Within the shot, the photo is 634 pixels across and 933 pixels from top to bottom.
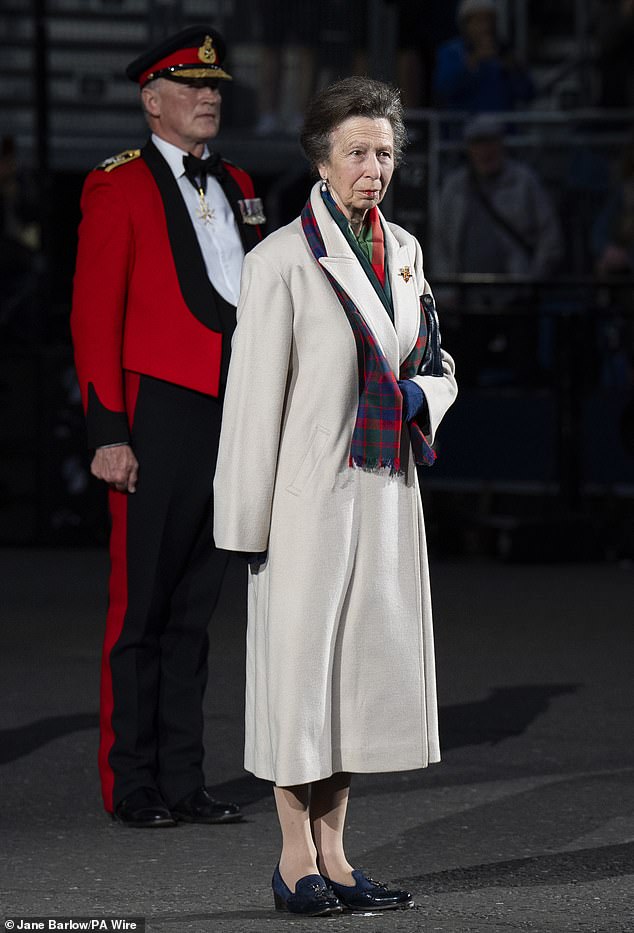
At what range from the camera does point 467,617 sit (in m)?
10.0

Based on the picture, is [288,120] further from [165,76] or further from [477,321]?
[165,76]

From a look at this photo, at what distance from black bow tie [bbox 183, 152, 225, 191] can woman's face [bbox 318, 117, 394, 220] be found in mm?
1166

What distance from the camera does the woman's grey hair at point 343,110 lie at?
484cm

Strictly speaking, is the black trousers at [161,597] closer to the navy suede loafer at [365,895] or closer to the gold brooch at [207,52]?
the gold brooch at [207,52]

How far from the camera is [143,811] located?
5.90m

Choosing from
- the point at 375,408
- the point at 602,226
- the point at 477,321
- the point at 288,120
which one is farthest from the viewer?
the point at 288,120

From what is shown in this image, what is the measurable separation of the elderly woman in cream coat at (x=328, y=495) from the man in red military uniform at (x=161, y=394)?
101cm

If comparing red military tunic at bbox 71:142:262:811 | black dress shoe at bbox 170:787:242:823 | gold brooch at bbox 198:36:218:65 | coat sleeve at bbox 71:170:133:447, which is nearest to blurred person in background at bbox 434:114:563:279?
gold brooch at bbox 198:36:218:65

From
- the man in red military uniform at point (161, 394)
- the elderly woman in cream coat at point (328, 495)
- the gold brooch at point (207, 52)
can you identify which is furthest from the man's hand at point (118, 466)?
the gold brooch at point (207, 52)

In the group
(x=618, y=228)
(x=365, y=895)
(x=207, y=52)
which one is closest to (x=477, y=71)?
(x=618, y=228)

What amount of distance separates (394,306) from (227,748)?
8.20ft

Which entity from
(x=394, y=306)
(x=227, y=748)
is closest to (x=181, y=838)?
(x=227, y=748)

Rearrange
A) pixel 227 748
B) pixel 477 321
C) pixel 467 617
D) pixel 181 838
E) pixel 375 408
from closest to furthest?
pixel 375 408
pixel 181 838
pixel 227 748
pixel 467 617
pixel 477 321

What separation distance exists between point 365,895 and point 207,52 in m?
2.51
